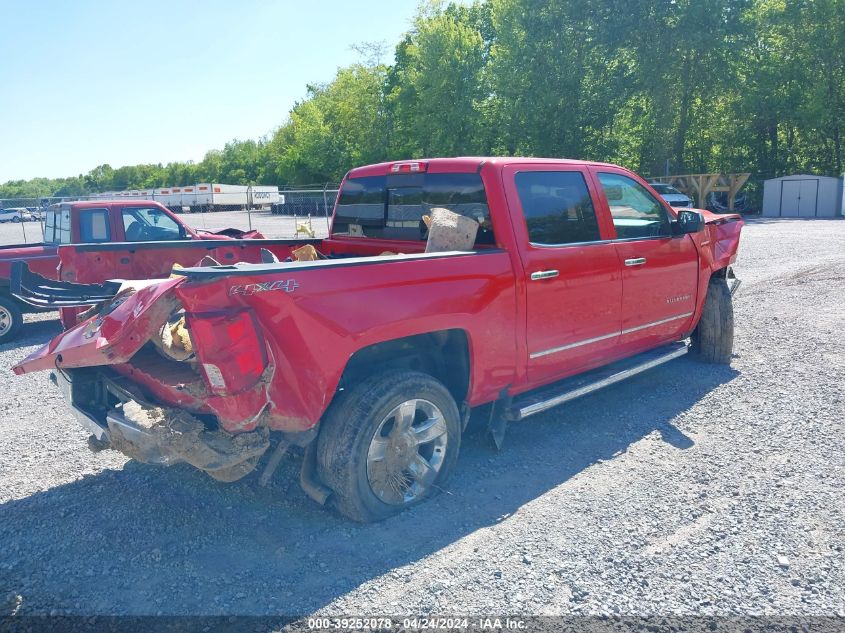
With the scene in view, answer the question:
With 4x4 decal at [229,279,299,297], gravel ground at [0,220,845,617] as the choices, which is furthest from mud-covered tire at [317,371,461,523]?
4x4 decal at [229,279,299,297]

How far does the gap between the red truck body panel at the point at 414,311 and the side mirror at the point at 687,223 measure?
7 cm

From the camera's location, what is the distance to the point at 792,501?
392 cm

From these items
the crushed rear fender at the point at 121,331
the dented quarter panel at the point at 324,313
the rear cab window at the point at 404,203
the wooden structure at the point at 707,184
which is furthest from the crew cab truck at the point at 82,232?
the wooden structure at the point at 707,184

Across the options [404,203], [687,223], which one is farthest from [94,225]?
[687,223]

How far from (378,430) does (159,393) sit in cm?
123

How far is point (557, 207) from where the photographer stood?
4.75 m

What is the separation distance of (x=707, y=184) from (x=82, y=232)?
92.9 feet

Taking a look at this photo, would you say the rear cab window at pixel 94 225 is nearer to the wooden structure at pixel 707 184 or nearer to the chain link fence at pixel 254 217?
the chain link fence at pixel 254 217

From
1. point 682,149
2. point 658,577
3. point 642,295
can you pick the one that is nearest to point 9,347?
point 642,295

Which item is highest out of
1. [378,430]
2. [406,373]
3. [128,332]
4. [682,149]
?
[682,149]

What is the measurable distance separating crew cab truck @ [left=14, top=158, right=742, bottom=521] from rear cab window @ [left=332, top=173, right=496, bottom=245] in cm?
1

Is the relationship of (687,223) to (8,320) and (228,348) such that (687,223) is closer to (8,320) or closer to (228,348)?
(228,348)

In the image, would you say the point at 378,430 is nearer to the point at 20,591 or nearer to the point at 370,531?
the point at 370,531

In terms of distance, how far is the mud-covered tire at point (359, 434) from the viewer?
3.55 metres
